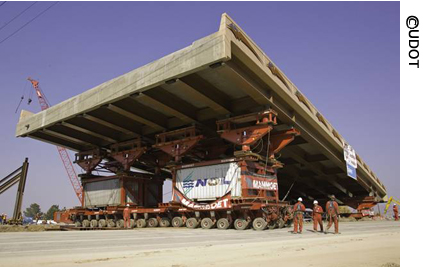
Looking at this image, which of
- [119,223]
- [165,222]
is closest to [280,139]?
[165,222]

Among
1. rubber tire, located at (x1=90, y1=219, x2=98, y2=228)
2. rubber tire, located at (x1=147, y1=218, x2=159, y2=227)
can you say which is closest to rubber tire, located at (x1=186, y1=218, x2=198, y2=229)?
rubber tire, located at (x1=147, y1=218, x2=159, y2=227)

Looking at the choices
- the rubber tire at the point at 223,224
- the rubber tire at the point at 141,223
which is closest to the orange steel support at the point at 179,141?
the rubber tire at the point at 141,223

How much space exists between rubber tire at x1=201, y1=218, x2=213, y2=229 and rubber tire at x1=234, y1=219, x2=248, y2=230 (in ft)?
6.48

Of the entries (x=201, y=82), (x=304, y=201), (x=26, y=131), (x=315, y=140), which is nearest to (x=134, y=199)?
(x=26, y=131)

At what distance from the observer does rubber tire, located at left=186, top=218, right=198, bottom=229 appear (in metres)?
22.6

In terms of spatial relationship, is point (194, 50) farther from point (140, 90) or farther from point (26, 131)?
point (26, 131)

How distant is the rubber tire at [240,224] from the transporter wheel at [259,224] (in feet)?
1.84

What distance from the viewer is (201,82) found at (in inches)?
827

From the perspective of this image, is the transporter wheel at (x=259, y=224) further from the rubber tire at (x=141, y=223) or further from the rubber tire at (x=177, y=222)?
the rubber tire at (x=141, y=223)

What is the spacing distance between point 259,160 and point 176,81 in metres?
8.32

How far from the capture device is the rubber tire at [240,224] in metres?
20.1

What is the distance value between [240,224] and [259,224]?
4.00ft

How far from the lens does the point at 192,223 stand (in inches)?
896

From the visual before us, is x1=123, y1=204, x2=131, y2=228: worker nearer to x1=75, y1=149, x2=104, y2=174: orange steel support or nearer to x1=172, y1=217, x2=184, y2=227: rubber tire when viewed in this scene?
x1=172, y1=217, x2=184, y2=227: rubber tire
